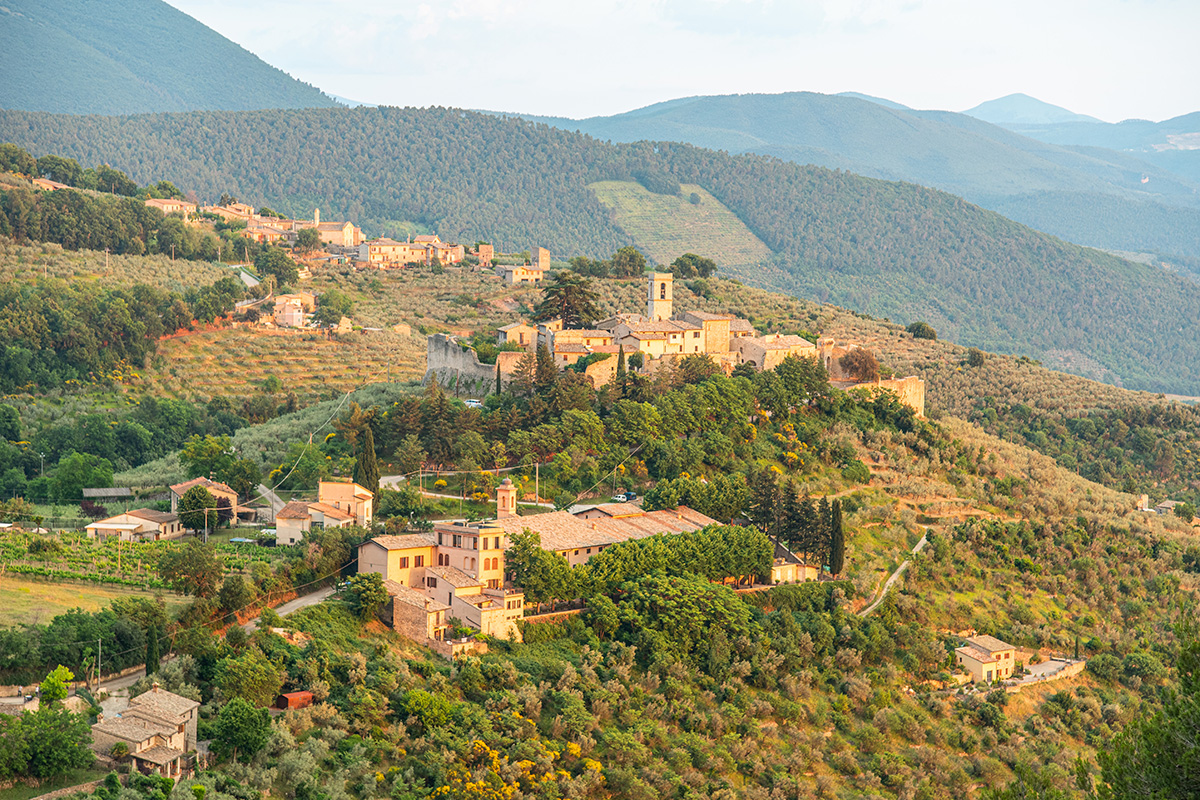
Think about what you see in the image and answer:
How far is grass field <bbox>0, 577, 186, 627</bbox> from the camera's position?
3109cm

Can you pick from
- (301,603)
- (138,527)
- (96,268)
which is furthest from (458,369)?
(96,268)

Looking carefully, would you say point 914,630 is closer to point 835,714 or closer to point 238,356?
point 835,714

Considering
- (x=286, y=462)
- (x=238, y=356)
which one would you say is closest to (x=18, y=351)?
(x=238, y=356)

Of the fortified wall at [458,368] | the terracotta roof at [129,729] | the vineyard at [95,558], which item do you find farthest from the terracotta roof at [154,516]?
the terracotta roof at [129,729]

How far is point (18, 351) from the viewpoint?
6366cm

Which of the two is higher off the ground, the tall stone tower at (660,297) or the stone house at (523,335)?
the tall stone tower at (660,297)

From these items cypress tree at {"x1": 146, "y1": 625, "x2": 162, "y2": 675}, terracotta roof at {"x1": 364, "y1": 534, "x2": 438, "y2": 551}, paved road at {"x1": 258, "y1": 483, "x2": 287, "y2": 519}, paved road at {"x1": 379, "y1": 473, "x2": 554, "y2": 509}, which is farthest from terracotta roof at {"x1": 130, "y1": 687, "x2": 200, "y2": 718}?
paved road at {"x1": 379, "y1": 473, "x2": 554, "y2": 509}

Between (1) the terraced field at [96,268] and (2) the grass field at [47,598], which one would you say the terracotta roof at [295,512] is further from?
(1) the terraced field at [96,268]

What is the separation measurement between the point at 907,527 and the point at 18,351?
42.5 meters

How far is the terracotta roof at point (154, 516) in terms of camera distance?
42.2 metres

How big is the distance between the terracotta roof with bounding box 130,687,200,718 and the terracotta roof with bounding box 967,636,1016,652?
24.9m

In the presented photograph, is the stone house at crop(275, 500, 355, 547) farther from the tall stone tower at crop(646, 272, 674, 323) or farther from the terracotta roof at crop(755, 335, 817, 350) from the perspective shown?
the tall stone tower at crop(646, 272, 674, 323)

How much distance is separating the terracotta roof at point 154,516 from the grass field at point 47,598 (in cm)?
764

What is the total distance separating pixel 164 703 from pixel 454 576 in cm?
1041
